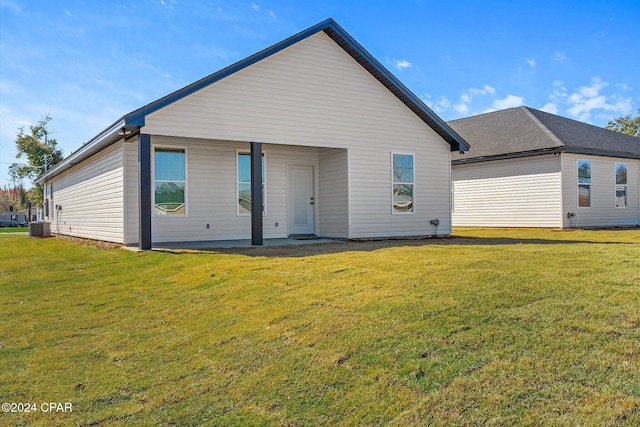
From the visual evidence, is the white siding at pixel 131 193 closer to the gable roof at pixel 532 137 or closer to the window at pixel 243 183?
the window at pixel 243 183

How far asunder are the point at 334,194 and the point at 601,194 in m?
12.2

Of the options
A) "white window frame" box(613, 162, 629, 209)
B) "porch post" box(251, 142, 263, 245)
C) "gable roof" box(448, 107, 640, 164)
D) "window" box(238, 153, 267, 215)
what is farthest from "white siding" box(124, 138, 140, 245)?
"white window frame" box(613, 162, 629, 209)

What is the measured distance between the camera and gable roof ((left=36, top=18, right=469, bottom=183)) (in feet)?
31.5

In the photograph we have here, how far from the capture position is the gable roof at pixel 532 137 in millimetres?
17359

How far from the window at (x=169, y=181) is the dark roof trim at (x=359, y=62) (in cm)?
211

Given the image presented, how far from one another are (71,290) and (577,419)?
267 inches

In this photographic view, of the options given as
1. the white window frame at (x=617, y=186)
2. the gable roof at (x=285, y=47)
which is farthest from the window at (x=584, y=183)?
the gable roof at (x=285, y=47)

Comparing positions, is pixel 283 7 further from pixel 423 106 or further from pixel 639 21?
pixel 639 21

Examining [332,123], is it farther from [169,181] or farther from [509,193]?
[509,193]

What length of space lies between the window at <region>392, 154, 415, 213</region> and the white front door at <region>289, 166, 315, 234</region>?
101 inches

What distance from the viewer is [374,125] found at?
12812 millimetres

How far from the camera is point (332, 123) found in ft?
39.8

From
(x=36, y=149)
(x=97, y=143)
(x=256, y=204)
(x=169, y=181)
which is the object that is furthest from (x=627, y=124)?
(x=36, y=149)

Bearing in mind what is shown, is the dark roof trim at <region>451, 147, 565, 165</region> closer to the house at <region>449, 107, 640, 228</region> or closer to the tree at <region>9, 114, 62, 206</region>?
the house at <region>449, 107, 640, 228</region>
